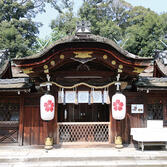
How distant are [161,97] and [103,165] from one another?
445 cm

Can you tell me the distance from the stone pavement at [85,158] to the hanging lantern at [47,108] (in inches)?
59.5

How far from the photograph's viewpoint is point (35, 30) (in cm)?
3684

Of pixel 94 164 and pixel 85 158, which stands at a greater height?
pixel 85 158

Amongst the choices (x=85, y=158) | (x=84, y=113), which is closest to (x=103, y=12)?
(x=84, y=113)

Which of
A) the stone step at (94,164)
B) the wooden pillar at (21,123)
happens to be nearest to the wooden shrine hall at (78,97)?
the wooden pillar at (21,123)

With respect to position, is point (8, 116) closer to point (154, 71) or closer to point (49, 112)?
point (49, 112)

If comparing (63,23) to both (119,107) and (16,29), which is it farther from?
(119,107)

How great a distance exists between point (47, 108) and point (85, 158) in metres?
2.64

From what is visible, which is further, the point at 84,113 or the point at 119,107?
the point at 84,113

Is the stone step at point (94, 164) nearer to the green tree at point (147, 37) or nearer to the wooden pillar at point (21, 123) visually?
the wooden pillar at point (21, 123)

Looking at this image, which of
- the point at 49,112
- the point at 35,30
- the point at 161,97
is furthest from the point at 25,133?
the point at 35,30

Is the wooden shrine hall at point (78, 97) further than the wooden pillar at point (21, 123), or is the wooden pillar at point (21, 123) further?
the wooden pillar at point (21, 123)

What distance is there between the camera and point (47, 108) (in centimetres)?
767

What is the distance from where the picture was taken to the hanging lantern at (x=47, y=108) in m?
7.66
